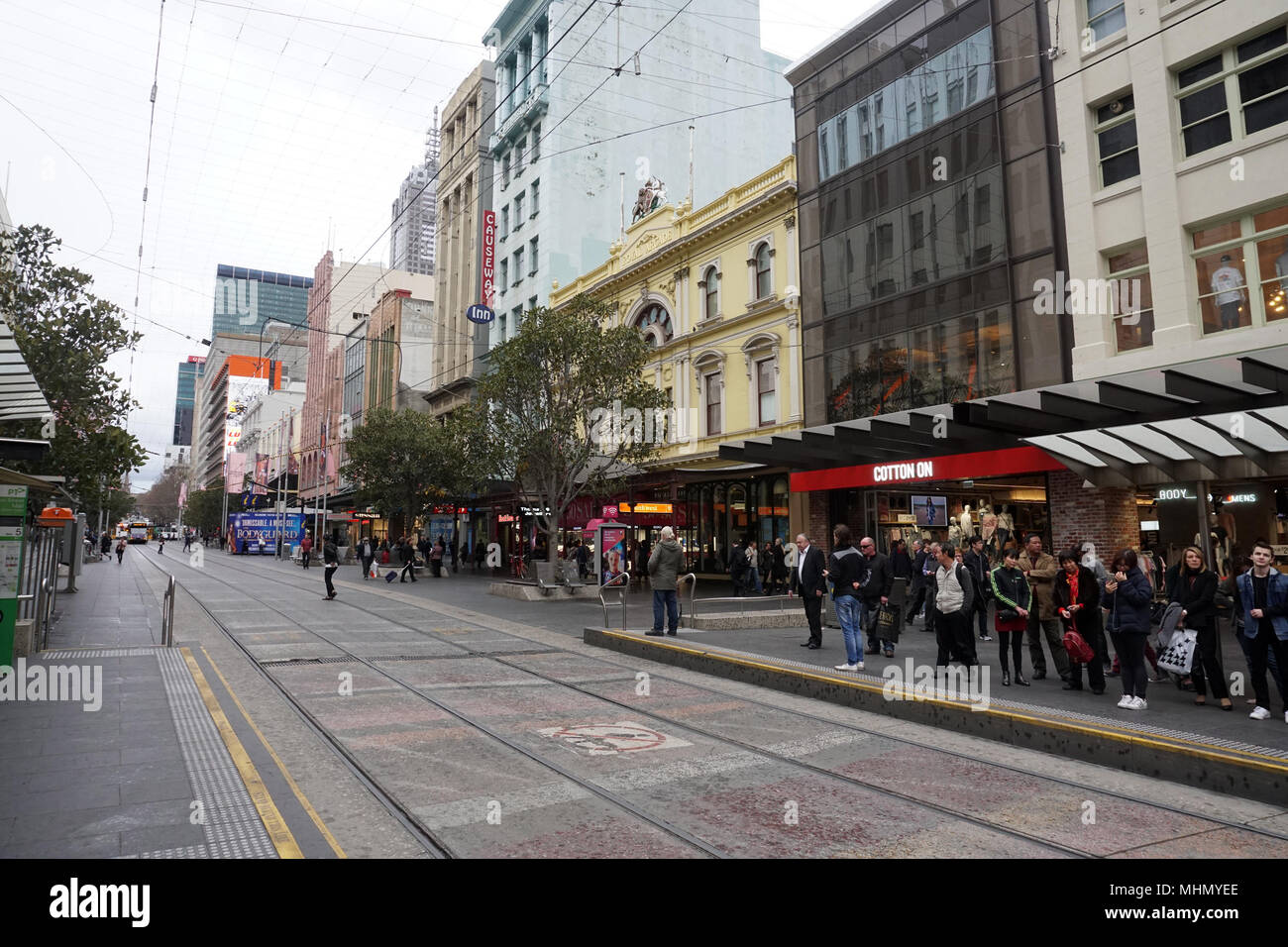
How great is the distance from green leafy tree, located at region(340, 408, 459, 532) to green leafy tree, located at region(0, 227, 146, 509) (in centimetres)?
1769

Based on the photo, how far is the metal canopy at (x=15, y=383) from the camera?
8688 millimetres

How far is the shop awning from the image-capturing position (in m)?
13.1

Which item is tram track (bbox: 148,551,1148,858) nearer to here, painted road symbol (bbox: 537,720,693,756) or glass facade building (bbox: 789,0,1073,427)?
painted road symbol (bbox: 537,720,693,756)

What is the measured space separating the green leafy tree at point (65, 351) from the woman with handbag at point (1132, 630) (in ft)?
66.2

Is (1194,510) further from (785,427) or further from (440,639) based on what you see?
(440,639)

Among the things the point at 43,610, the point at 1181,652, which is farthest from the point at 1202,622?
the point at 43,610

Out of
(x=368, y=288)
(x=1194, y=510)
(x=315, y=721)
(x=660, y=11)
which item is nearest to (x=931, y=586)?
(x=1194, y=510)

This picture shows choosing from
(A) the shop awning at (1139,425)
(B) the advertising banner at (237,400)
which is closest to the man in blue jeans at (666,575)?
(A) the shop awning at (1139,425)

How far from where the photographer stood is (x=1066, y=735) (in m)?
Answer: 7.07

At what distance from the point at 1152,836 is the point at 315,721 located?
706 centimetres

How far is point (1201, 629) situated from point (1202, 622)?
0.09 m

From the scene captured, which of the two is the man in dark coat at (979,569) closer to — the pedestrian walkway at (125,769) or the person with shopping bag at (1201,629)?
the person with shopping bag at (1201,629)

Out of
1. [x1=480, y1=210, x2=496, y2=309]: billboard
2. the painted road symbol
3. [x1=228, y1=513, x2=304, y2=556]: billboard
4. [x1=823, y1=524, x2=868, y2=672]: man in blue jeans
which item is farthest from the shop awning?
[x1=228, y1=513, x2=304, y2=556]: billboard

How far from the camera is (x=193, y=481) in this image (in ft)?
610
